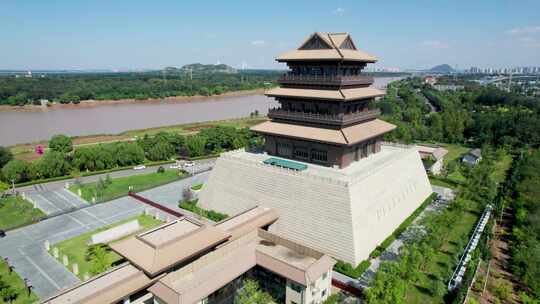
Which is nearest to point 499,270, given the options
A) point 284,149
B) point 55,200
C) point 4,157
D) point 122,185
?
point 284,149

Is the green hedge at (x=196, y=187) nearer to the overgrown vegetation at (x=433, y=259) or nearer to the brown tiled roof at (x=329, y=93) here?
the brown tiled roof at (x=329, y=93)

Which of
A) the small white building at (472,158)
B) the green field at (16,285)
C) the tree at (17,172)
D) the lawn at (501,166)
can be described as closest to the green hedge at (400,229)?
the lawn at (501,166)

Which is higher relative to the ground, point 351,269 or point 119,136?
point 119,136

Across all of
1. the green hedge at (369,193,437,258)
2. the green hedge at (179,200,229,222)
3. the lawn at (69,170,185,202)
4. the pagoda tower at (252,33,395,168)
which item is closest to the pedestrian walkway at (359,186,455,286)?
the green hedge at (369,193,437,258)

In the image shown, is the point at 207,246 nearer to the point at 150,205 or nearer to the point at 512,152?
the point at 150,205

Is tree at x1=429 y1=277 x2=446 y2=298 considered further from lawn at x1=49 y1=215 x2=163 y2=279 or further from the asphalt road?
the asphalt road

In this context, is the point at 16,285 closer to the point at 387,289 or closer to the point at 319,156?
the point at 387,289
